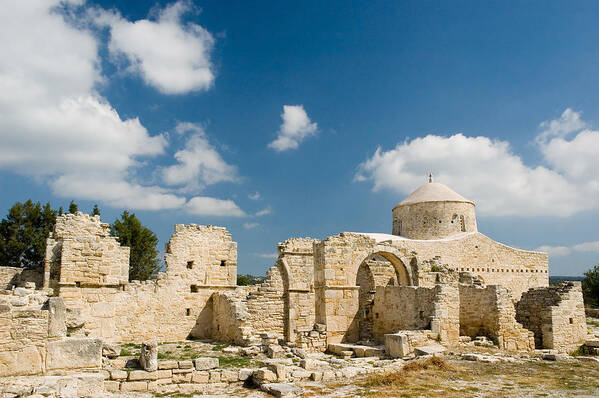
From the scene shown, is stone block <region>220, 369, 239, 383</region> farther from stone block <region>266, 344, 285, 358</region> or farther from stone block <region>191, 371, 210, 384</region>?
stone block <region>266, 344, 285, 358</region>

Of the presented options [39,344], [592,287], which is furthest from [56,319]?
[592,287]

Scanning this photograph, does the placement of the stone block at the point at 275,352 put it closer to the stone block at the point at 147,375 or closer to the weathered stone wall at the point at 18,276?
the stone block at the point at 147,375

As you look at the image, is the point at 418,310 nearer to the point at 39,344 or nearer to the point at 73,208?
the point at 39,344

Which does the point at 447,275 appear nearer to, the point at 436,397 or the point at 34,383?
the point at 436,397

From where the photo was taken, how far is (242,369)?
812 cm

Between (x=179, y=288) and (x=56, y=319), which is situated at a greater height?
(x=179, y=288)

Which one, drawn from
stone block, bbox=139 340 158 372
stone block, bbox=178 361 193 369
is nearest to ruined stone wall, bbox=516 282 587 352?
stone block, bbox=178 361 193 369

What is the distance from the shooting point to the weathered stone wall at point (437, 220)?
27.9 metres

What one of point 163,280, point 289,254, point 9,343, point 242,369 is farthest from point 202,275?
point 9,343

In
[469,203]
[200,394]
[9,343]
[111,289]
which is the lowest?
[200,394]

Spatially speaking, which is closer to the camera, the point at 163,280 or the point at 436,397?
the point at 436,397

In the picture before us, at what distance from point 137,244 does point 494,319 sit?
20.0 m

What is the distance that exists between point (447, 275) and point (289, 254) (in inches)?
211

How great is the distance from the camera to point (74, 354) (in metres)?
6.80
